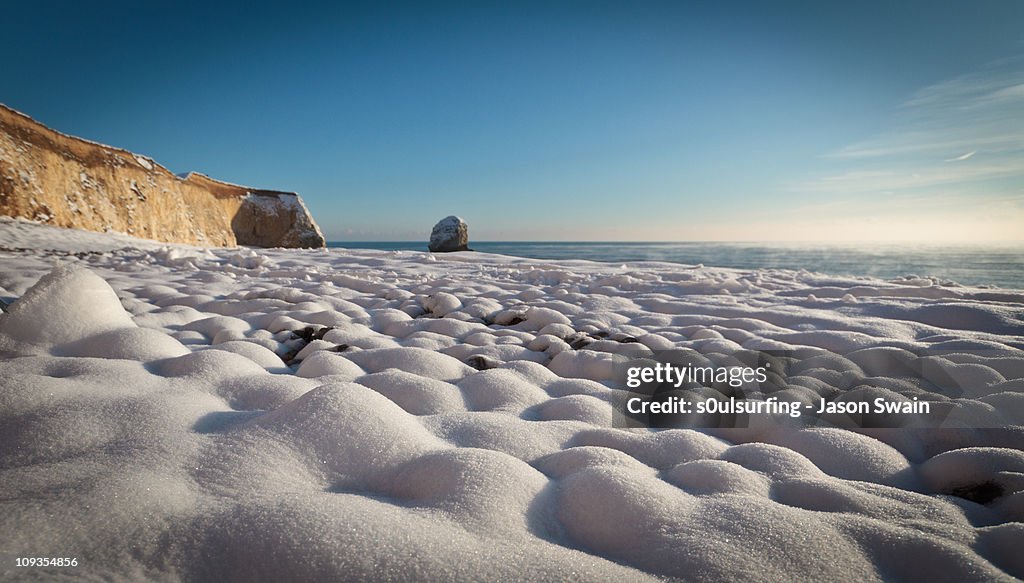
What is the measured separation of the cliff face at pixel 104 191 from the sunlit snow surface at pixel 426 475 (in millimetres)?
8174

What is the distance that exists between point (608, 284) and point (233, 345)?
324cm

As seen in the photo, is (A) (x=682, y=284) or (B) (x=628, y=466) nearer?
(B) (x=628, y=466)

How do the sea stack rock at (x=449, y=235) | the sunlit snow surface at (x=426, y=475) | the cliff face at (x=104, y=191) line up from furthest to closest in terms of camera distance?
the sea stack rock at (x=449, y=235)
the cliff face at (x=104, y=191)
the sunlit snow surface at (x=426, y=475)

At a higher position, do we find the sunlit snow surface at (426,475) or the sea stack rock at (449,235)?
the sea stack rock at (449,235)

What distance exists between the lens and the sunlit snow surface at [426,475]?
2.11ft

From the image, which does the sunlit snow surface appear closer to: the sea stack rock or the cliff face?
the cliff face

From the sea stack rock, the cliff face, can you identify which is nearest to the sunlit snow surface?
the cliff face

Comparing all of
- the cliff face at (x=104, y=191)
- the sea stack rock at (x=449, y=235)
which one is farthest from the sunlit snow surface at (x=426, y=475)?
the sea stack rock at (x=449, y=235)

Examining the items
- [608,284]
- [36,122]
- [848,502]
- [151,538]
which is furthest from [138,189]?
[848,502]

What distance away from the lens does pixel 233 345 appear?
176 centimetres

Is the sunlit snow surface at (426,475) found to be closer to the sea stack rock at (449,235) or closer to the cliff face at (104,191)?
the cliff face at (104,191)

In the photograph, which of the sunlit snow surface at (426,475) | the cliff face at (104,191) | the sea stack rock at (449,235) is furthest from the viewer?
the sea stack rock at (449,235)

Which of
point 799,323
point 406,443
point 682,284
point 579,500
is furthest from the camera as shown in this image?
point 682,284

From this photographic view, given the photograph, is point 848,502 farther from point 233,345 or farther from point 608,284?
point 608,284
